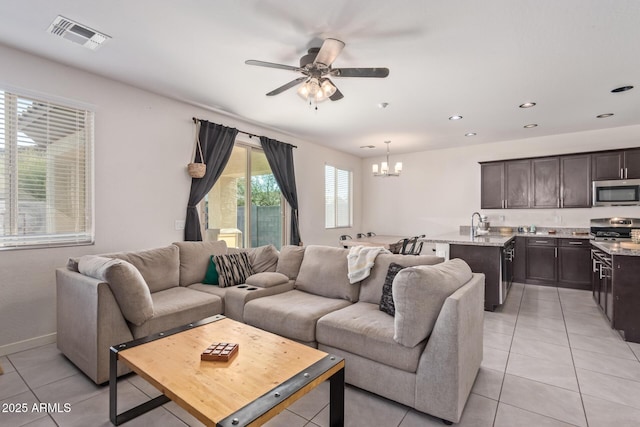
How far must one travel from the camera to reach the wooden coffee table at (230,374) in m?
1.29

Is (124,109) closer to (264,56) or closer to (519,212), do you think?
(264,56)

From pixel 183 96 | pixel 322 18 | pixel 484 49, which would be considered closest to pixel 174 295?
pixel 183 96

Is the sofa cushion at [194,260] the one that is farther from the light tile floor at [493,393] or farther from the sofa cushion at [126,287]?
the light tile floor at [493,393]

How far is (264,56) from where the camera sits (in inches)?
116

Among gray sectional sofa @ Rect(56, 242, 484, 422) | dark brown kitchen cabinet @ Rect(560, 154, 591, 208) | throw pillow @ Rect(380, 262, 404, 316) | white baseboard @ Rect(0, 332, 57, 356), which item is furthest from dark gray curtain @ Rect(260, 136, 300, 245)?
dark brown kitchen cabinet @ Rect(560, 154, 591, 208)

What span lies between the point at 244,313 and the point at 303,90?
2169 mm

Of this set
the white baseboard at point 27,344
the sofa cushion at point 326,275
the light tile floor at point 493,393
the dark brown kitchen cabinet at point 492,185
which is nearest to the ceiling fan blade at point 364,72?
the sofa cushion at point 326,275

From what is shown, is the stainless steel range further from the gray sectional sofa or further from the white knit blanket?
the white knit blanket

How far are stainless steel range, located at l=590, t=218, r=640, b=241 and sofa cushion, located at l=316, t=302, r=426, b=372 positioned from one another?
4.83 metres

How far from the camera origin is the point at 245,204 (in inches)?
197

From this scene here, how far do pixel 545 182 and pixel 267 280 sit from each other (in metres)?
5.32

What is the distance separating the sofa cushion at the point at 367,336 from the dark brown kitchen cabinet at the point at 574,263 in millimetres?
4496

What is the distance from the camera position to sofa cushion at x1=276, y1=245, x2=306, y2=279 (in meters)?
3.59

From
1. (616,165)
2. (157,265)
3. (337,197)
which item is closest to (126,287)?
(157,265)
